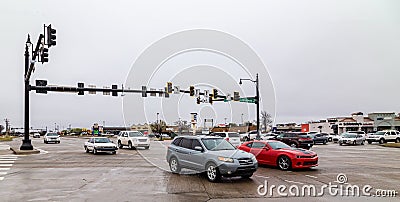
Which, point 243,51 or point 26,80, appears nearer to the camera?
point 243,51

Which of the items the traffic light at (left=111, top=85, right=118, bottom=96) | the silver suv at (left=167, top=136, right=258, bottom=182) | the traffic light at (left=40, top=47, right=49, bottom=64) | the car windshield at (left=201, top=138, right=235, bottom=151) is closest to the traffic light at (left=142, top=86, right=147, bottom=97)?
the traffic light at (left=111, top=85, right=118, bottom=96)

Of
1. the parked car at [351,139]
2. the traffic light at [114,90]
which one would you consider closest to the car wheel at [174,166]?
the traffic light at [114,90]

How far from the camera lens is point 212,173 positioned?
39.3 ft

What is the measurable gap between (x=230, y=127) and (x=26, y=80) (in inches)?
732

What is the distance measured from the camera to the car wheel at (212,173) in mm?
11859

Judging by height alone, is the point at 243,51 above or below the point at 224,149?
above

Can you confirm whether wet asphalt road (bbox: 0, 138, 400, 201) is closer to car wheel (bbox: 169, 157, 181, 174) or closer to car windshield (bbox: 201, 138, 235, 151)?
car wheel (bbox: 169, 157, 181, 174)

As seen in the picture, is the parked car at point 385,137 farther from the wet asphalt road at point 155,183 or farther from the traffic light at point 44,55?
the traffic light at point 44,55

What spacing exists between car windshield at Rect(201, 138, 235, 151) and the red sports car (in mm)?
3253

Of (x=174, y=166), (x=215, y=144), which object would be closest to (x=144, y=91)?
(x=174, y=166)

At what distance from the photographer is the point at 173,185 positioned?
37.1 ft

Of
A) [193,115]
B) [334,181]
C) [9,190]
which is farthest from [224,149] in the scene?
[193,115]

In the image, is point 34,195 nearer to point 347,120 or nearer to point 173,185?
point 173,185

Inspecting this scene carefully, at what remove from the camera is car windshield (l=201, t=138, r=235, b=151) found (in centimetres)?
1287
